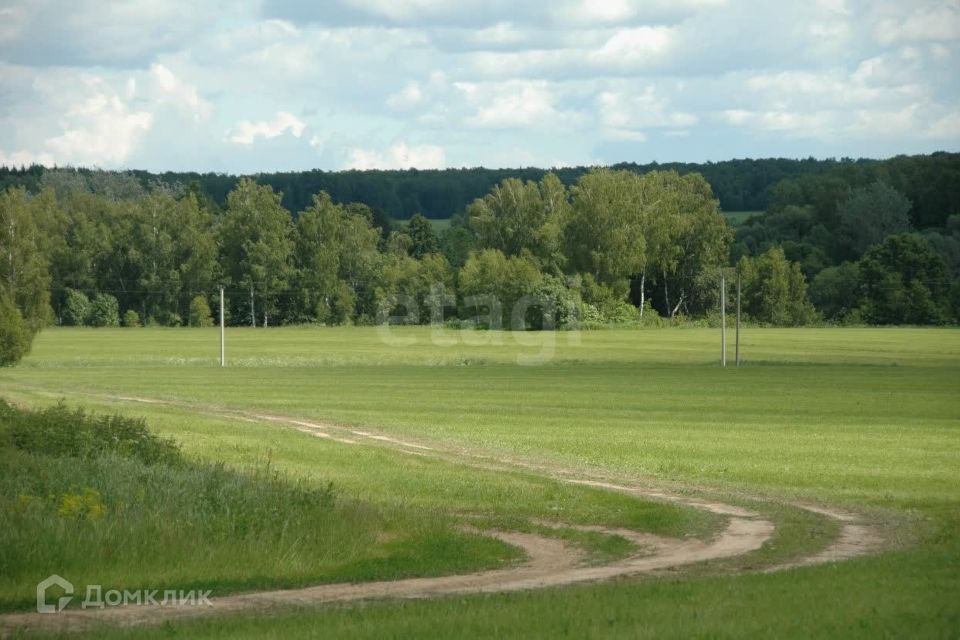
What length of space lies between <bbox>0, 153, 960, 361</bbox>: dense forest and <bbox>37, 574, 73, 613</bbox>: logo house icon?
109 metres

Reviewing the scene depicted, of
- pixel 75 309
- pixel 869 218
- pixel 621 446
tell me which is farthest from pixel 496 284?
pixel 621 446

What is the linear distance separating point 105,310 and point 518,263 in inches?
1817

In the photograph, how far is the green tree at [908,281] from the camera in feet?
424

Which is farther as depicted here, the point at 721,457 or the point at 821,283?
the point at 821,283

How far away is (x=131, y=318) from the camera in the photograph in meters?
140

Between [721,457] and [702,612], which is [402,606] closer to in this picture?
[702,612]

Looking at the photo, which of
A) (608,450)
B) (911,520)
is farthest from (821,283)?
(911,520)

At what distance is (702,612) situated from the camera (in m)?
11.6

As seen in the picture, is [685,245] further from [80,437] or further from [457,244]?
[80,437]

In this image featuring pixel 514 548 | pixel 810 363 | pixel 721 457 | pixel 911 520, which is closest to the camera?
pixel 514 548

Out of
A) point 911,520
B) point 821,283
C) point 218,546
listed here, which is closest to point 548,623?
point 218,546

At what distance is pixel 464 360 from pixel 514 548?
2548 inches

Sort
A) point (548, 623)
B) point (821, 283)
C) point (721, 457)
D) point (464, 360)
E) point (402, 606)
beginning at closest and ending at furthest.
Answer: point (548, 623) → point (402, 606) → point (721, 457) → point (464, 360) → point (821, 283)

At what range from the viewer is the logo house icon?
1364cm
